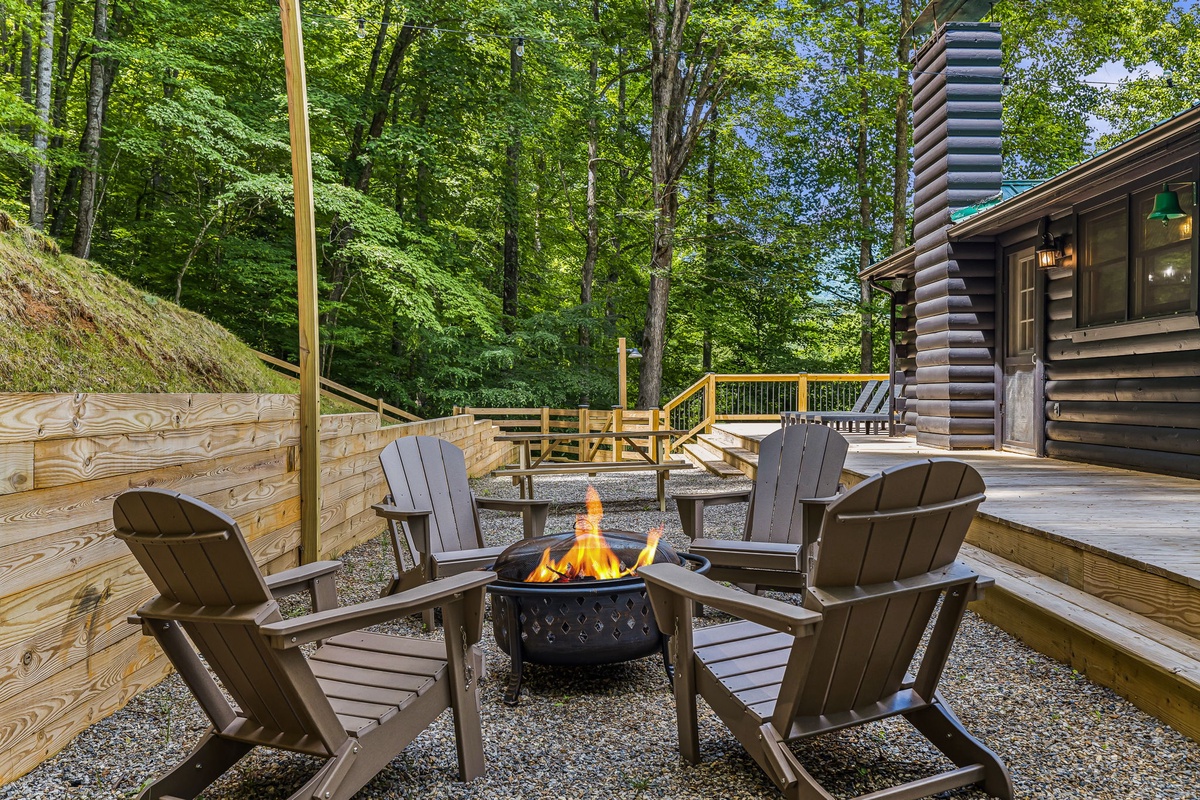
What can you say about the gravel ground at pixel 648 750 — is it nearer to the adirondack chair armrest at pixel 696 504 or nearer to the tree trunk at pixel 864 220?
the adirondack chair armrest at pixel 696 504

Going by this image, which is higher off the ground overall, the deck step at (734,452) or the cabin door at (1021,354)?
the cabin door at (1021,354)

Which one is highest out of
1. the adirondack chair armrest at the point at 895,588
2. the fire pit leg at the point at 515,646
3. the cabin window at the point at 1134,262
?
the cabin window at the point at 1134,262

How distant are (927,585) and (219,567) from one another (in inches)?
65.8

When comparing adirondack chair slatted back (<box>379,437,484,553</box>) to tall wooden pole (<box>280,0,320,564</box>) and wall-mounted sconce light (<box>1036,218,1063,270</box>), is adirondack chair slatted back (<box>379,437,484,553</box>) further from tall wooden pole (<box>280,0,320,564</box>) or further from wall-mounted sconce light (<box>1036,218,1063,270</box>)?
wall-mounted sconce light (<box>1036,218,1063,270</box>)

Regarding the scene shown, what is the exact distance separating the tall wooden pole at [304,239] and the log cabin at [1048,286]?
14.8ft

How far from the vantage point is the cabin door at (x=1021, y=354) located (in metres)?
6.46


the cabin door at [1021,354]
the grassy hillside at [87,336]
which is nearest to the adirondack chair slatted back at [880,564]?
the grassy hillside at [87,336]

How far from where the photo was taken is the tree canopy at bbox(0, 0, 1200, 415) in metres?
10.4

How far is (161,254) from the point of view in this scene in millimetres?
11125

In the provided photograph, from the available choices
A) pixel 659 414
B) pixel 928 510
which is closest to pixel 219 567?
pixel 928 510

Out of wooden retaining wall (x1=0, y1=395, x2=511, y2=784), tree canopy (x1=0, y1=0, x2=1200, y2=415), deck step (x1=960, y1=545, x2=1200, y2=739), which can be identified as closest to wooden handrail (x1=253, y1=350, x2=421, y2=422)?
tree canopy (x1=0, y1=0, x2=1200, y2=415)

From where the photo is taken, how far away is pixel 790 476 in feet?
12.3

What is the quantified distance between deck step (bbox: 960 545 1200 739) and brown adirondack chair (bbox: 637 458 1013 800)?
752 millimetres

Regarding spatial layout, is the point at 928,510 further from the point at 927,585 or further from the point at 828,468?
the point at 828,468
